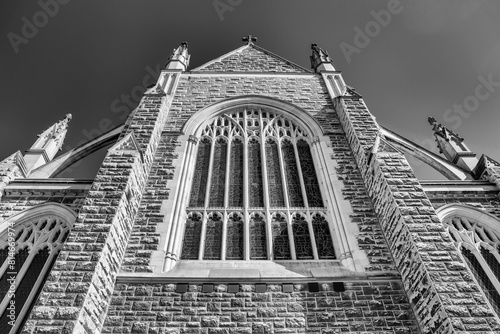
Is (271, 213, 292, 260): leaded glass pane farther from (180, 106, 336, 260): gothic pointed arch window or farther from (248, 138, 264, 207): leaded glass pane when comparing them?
(248, 138, 264, 207): leaded glass pane

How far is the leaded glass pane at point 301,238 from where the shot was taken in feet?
22.7

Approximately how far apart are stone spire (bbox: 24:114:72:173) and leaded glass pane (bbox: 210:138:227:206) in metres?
4.98

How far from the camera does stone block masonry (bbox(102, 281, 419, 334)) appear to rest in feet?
17.9

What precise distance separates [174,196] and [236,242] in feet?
5.72

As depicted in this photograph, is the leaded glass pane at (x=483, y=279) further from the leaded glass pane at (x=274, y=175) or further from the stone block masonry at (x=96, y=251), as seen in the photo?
the stone block masonry at (x=96, y=251)

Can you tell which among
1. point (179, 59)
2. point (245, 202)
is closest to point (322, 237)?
point (245, 202)

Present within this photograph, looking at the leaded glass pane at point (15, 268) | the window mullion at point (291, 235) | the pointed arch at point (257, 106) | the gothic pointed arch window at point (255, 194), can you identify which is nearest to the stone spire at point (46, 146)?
the leaded glass pane at point (15, 268)

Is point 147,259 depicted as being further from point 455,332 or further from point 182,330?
point 455,332

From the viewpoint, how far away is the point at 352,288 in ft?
19.8

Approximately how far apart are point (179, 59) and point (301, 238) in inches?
353

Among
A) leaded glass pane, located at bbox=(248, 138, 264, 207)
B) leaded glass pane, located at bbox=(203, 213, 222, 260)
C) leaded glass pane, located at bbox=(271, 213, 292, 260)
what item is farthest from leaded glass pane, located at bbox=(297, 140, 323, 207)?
leaded glass pane, located at bbox=(203, 213, 222, 260)

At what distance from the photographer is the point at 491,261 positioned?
7.22 meters

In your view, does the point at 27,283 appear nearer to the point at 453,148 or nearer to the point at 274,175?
the point at 274,175

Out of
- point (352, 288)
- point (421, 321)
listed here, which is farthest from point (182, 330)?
point (421, 321)
